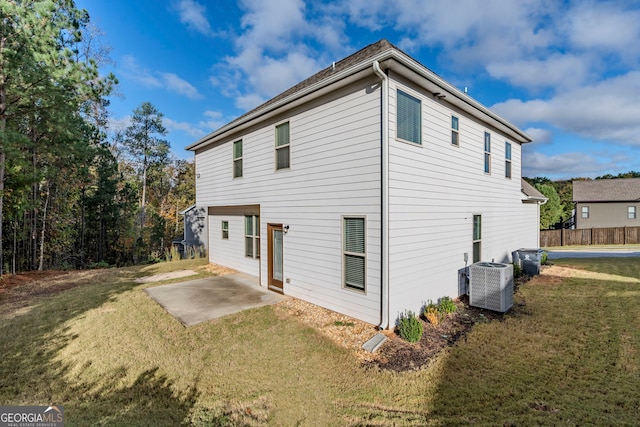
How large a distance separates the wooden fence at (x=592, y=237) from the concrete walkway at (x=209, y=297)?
2234 centimetres

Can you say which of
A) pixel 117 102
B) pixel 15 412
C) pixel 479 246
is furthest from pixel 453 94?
pixel 117 102

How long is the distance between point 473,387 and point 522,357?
4.43 ft

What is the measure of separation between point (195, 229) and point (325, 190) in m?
11.8

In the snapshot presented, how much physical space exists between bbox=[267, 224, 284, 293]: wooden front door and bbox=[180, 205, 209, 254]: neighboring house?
7.82 metres

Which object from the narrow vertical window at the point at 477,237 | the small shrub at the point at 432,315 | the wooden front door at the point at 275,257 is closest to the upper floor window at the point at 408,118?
the small shrub at the point at 432,315

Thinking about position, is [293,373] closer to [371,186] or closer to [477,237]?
[371,186]

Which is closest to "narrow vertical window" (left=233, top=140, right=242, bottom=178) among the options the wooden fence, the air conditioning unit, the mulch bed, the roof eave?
the roof eave

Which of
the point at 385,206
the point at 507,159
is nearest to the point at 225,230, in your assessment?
the point at 385,206

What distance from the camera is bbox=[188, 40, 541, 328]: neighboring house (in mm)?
5223

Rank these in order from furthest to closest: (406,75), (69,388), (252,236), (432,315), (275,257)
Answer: (252,236), (275,257), (432,315), (406,75), (69,388)

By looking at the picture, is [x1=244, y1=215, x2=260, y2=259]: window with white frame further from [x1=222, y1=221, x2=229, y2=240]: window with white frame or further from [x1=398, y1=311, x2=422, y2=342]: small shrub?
[x1=398, y1=311, x2=422, y2=342]: small shrub

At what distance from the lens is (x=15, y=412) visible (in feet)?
10.4

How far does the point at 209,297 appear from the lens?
279 inches

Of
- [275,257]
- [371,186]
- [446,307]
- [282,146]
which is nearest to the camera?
[371,186]
